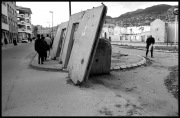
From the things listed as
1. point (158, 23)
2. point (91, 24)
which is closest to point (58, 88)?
point (91, 24)

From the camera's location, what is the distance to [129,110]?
3.60m

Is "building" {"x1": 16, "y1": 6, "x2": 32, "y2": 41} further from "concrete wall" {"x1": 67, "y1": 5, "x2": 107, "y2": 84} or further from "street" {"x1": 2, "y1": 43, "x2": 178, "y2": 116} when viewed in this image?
"street" {"x1": 2, "y1": 43, "x2": 178, "y2": 116}

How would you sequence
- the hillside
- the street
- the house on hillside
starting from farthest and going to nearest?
the hillside → the house on hillside → the street

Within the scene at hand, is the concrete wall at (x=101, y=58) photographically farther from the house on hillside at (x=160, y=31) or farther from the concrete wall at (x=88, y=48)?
the house on hillside at (x=160, y=31)

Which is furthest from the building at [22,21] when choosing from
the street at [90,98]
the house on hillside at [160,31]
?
the street at [90,98]

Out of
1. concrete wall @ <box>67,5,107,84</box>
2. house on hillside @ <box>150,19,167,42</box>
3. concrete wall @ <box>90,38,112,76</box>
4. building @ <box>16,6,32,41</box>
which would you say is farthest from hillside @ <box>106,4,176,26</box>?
concrete wall @ <box>67,5,107,84</box>

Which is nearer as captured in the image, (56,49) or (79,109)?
(79,109)

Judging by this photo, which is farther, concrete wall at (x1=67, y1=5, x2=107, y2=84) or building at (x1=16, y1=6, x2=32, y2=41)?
building at (x1=16, y1=6, x2=32, y2=41)

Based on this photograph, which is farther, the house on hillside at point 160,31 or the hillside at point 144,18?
the hillside at point 144,18

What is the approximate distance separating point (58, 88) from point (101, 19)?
7.81ft

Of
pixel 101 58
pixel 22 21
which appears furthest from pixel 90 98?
pixel 22 21

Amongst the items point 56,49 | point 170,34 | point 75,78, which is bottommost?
point 75,78

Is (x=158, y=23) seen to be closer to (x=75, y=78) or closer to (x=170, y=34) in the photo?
(x=170, y=34)

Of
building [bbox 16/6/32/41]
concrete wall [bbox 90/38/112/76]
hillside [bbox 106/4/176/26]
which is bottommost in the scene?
concrete wall [bbox 90/38/112/76]
